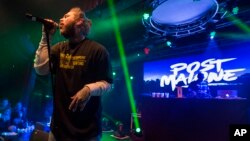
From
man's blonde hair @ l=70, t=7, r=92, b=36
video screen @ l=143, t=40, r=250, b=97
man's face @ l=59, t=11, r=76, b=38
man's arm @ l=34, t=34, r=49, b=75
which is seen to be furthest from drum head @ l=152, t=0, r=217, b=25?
man's arm @ l=34, t=34, r=49, b=75

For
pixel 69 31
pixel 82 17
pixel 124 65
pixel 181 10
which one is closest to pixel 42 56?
pixel 69 31

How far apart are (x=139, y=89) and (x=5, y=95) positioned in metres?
6.06

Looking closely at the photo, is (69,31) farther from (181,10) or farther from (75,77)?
(181,10)

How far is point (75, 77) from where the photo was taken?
58.4 inches

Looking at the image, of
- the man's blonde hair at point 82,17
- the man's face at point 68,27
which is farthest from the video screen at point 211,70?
the man's face at point 68,27

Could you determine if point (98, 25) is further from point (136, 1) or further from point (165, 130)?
point (165, 130)

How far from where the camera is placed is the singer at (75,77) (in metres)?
1.42

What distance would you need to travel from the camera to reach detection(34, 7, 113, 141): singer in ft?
4.67

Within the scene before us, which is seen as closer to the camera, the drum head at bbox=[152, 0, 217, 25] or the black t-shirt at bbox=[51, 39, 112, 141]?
the black t-shirt at bbox=[51, 39, 112, 141]

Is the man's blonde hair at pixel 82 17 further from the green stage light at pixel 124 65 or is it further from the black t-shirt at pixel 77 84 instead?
the green stage light at pixel 124 65

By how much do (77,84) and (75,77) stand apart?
0.16ft

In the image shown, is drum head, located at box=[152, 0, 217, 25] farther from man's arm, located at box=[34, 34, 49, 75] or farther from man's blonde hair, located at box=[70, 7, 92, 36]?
man's arm, located at box=[34, 34, 49, 75]

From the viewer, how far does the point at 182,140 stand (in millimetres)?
2607

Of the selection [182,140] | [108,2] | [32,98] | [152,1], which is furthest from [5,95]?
[182,140]
